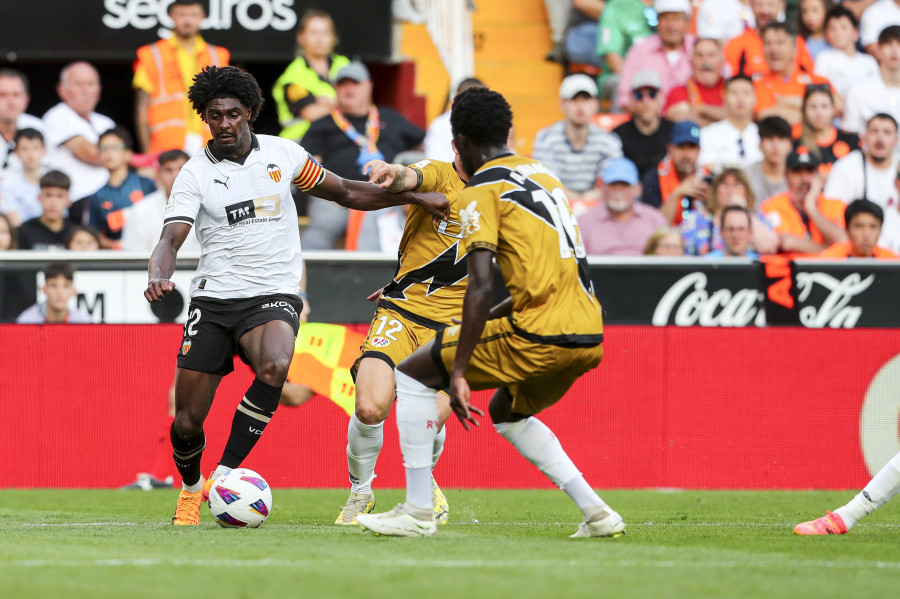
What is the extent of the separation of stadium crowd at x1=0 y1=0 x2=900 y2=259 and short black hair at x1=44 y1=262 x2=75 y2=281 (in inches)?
27.8

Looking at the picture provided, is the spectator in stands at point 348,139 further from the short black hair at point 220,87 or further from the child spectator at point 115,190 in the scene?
the short black hair at point 220,87

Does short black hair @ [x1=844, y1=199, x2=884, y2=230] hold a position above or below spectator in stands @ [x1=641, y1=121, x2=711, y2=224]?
below

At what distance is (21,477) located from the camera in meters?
10.8

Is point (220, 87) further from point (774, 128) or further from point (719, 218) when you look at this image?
point (774, 128)

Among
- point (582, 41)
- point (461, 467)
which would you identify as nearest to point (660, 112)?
point (582, 41)

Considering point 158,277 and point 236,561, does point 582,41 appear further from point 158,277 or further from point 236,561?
point 236,561

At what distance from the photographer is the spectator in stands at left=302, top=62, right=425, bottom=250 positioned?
12.2 meters

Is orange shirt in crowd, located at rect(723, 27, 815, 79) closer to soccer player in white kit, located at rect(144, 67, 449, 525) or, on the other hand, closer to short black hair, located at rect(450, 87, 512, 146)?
soccer player in white kit, located at rect(144, 67, 449, 525)

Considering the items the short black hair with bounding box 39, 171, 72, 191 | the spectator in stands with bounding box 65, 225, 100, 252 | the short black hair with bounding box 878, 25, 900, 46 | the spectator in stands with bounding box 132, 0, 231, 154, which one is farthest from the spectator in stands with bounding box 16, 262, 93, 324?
the short black hair with bounding box 878, 25, 900, 46

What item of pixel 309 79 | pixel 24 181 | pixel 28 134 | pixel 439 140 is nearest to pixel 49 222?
pixel 24 181

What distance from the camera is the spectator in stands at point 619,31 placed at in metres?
14.6

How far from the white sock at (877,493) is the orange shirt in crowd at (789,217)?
6.52 meters

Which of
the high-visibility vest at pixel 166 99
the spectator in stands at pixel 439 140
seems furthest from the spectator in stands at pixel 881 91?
the high-visibility vest at pixel 166 99

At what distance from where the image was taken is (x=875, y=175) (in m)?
13.5
